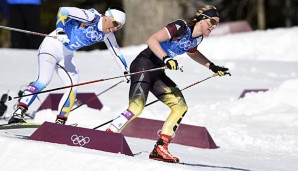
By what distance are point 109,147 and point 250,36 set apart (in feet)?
40.5

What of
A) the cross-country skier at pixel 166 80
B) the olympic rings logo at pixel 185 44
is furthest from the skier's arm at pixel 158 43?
the olympic rings logo at pixel 185 44

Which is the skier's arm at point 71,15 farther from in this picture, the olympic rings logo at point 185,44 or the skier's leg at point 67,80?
the olympic rings logo at point 185,44

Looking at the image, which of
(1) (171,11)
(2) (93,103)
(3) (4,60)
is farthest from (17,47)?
(2) (93,103)

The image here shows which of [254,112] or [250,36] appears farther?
[250,36]

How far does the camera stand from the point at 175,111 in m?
8.05

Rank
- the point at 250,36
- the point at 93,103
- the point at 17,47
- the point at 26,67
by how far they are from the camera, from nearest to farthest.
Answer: the point at 93,103 < the point at 26,67 < the point at 17,47 < the point at 250,36

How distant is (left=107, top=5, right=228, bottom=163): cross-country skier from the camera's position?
7.93m

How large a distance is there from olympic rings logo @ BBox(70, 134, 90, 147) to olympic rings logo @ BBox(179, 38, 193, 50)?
1187 millimetres

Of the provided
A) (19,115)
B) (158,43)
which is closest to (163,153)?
(158,43)

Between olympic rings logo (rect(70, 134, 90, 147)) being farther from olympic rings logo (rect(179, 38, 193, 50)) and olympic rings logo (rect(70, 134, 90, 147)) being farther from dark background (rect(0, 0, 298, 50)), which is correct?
dark background (rect(0, 0, 298, 50))

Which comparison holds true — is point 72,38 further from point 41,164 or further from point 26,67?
point 26,67

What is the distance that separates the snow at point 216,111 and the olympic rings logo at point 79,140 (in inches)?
15.0

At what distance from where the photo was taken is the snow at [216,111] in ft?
23.4

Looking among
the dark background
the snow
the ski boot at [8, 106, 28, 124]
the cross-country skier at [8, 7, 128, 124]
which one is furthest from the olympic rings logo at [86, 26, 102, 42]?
the dark background
